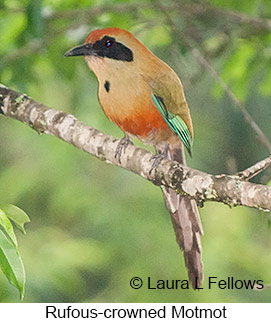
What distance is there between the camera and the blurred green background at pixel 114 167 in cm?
180

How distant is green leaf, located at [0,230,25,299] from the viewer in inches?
51.8

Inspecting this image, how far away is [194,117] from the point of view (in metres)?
1.83

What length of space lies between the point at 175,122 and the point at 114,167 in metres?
0.24

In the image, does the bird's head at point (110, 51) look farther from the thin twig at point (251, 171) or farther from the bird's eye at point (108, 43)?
the thin twig at point (251, 171)

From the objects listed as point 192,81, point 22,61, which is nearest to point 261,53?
point 192,81

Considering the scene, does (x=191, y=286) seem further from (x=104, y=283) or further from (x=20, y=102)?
(x=20, y=102)

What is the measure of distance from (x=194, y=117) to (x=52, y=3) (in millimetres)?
507

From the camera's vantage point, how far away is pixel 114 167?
1.87 meters

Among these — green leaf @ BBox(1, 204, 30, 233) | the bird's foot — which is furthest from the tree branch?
green leaf @ BBox(1, 204, 30, 233)

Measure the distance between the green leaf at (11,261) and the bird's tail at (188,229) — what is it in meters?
0.48
